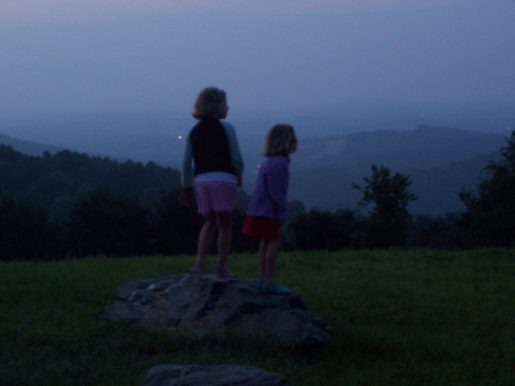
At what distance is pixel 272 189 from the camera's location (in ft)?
23.6

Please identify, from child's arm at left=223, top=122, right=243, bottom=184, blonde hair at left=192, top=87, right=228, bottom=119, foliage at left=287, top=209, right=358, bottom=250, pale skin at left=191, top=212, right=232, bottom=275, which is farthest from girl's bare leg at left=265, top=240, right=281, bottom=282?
foliage at left=287, top=209, right=358, bottom=250

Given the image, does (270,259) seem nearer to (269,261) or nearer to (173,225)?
(269,261)

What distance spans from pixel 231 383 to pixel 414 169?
44.2 m

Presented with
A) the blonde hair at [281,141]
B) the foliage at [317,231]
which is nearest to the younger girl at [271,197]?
the blonde hair at [281,141]

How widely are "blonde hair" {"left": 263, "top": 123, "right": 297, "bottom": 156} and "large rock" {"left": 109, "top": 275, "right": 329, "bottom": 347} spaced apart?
3.69ft

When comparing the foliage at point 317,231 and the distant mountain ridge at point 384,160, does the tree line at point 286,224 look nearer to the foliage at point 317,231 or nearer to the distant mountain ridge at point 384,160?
the foliage at point 317,231

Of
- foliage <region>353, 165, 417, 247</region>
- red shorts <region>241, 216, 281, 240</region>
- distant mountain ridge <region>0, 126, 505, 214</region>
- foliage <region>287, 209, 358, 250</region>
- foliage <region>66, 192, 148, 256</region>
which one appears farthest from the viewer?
distant mountain ridge <region>0, 126, 505, 214</region>

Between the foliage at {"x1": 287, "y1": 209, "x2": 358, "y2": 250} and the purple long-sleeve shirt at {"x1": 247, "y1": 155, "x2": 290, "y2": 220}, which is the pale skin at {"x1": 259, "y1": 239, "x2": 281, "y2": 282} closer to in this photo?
the purple long-sleeve shirt at {"x1": 247, "y1": 155, "x2": 290, "y2": 220}

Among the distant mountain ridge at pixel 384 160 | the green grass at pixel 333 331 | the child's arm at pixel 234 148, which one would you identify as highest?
the distant mountain ridge at pixel 384 160

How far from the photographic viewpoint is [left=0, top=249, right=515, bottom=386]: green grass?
5.87 meters

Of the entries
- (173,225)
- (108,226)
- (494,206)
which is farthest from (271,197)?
(494,206)

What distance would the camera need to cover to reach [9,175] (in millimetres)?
34438

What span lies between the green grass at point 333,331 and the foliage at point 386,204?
9136 millimetres

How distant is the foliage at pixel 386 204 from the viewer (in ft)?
67.9
